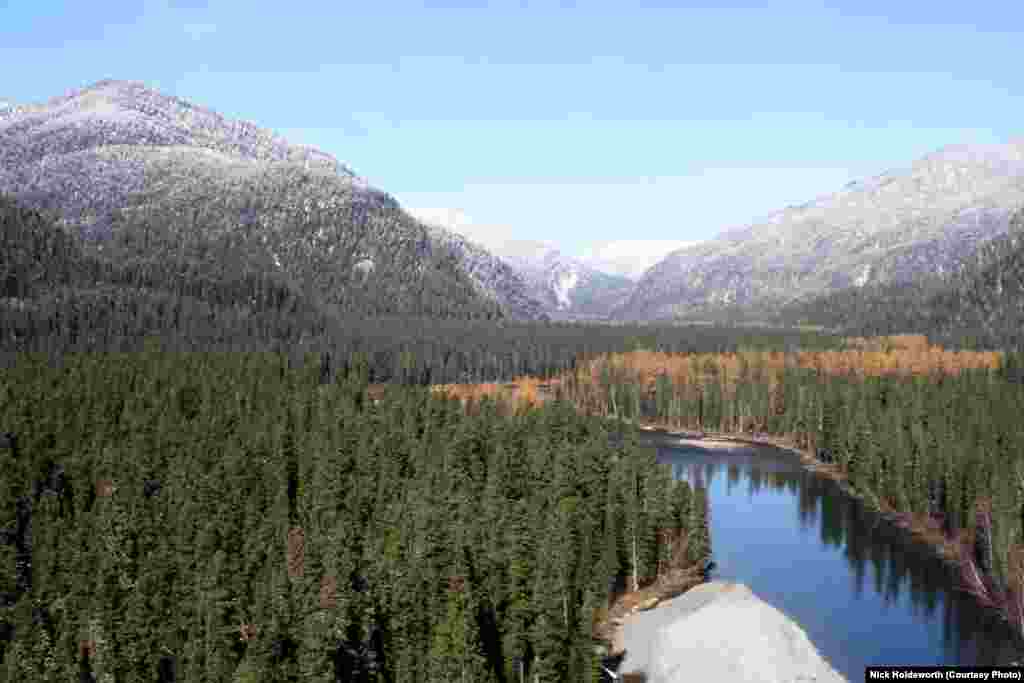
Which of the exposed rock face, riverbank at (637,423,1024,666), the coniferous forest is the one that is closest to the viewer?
the coniferous forest

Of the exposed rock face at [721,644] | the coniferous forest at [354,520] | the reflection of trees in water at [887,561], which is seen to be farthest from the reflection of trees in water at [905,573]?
the exposed rock face at [721,644]

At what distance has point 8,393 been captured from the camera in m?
140

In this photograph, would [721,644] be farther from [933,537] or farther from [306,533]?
[933,537]

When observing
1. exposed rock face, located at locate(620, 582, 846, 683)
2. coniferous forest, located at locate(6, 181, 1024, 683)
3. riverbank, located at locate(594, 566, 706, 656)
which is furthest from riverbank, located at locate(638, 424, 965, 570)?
exposed rock face, located at locate(620, 582, 846, 683)

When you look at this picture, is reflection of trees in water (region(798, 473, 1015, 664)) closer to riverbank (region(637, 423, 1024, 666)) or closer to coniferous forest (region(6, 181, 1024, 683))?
riverbank (region(637, 423, 1024, 666))

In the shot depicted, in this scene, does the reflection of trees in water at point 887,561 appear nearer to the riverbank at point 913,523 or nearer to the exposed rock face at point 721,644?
the riverbank at point 913,523

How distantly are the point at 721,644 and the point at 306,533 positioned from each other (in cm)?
4171

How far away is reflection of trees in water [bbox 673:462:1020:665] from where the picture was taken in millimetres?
87375

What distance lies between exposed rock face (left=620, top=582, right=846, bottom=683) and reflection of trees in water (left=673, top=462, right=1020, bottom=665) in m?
12.9

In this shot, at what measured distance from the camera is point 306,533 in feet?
340

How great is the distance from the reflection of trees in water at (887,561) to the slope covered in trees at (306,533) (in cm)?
2046

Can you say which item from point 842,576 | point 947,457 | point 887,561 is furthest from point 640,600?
point 947,457

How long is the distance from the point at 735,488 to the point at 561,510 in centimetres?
6662

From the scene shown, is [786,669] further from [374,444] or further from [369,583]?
[374,444]
